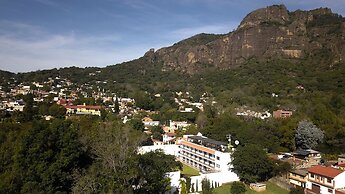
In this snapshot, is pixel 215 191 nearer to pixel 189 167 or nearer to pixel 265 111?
pixel 189 167

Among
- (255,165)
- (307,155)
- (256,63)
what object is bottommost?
(307,155)

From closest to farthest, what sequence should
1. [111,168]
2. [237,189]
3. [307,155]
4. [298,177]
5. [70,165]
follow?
1. [111,168]
2. [70,165]
3. [237,189]
4. [298,177]
5. [307,155]

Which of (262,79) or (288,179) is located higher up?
(262,79)

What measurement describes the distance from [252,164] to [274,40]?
7922 cm

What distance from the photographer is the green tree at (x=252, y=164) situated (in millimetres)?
26094

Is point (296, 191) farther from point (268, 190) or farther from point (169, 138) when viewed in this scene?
point (169, 138)

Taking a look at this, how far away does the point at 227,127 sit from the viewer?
3950 cm

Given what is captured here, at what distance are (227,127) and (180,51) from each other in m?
97.2

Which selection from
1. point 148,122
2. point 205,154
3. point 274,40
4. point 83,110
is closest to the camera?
point 205,154

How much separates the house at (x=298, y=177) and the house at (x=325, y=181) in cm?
46

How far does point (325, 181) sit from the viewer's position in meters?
23.1

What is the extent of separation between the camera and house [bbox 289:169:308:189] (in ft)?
81.7

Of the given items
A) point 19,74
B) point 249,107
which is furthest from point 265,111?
point 19,74

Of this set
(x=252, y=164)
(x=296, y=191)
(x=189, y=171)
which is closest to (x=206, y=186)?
(x=252, y=164)
